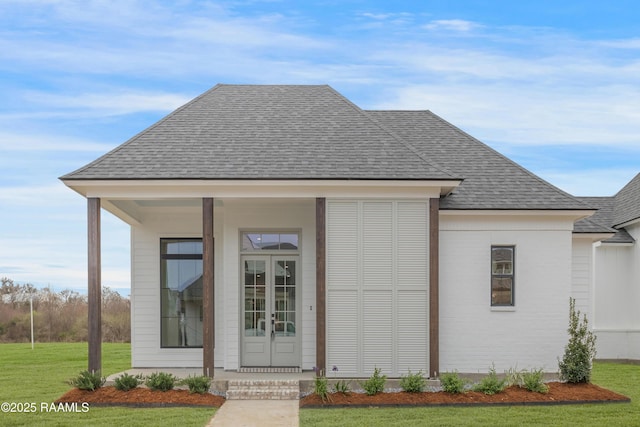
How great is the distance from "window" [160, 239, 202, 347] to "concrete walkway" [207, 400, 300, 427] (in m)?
4.17

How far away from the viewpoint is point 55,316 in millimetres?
33438

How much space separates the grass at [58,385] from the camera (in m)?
12.4

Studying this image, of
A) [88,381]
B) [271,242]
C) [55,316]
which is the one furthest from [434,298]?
[55,316]

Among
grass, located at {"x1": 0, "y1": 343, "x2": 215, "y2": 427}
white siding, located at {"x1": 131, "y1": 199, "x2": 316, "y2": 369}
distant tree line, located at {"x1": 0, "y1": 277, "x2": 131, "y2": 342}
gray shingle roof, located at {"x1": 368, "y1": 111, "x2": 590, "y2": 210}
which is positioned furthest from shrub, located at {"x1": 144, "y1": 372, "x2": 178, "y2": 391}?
distant tree line, located at {"x1": 0, "y1": 277, "x2": 131, "y2": 342}

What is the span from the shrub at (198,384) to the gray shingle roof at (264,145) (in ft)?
13.1

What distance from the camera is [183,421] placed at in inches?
481

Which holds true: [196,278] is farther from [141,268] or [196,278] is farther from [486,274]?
[486,274]

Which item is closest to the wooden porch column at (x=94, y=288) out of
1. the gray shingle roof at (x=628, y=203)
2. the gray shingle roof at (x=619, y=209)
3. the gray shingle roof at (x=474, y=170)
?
the gray shingle roof at (x=474, y=170)

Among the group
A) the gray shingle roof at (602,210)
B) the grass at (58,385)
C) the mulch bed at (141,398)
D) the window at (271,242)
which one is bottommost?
the grass at (58,385)

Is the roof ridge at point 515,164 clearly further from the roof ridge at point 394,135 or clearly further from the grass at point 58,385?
the grass at point 58,385

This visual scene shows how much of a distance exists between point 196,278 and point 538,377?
8.31m

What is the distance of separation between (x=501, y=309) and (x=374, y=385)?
12.6 ft

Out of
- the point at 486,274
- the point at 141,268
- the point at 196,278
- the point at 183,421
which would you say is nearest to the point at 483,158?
the point at 486,274

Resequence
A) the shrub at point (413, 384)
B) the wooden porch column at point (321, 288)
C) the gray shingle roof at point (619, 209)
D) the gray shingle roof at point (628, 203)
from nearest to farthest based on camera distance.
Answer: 1. the shrub at point (413, 384)
2. the wooden porch column at point (321, 288)
3. the gray shingle roof at point (619, 209)
4. the gray shingle roof at point (628, 203)
